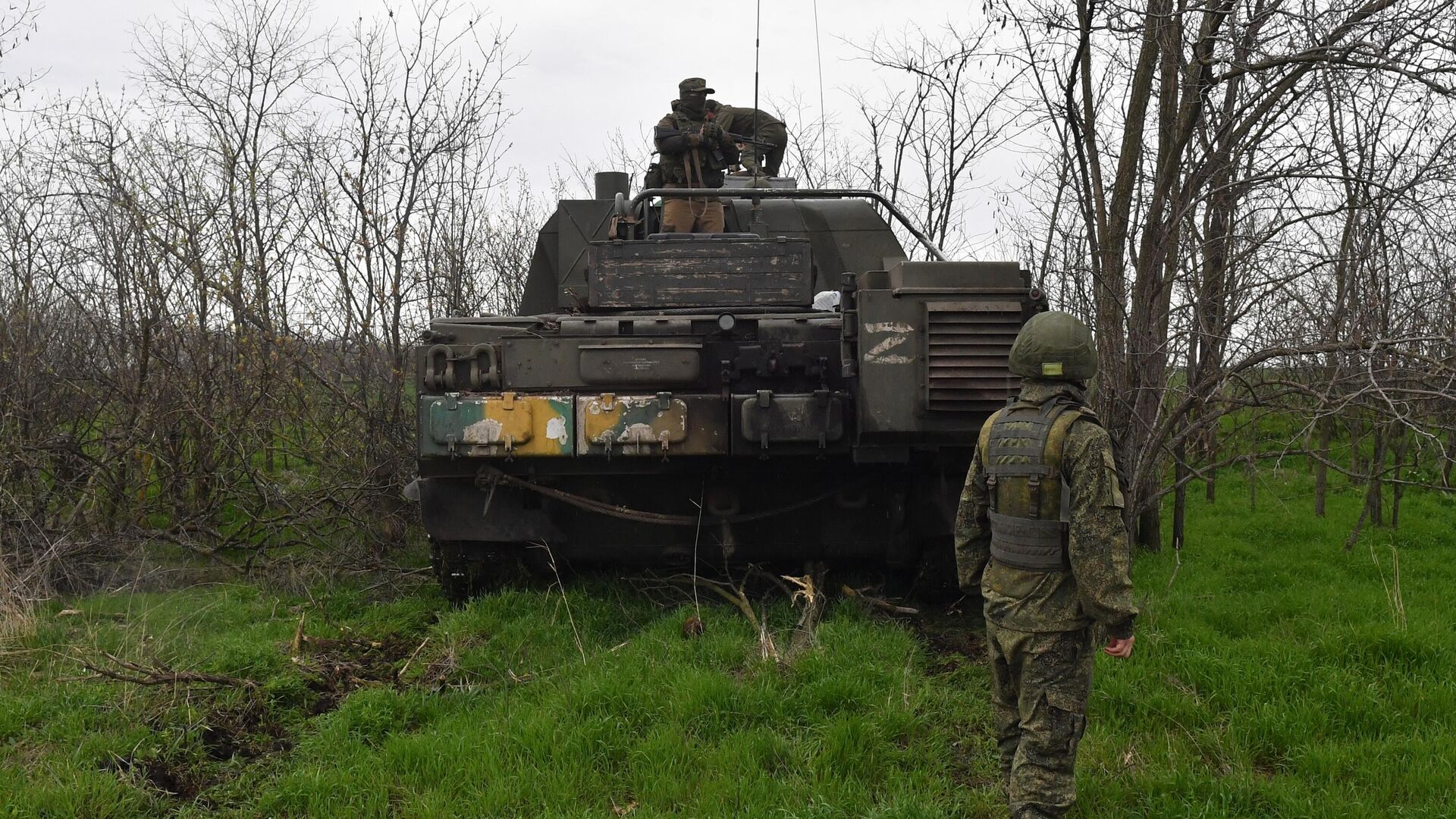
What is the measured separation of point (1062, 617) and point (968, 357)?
5.94 ft

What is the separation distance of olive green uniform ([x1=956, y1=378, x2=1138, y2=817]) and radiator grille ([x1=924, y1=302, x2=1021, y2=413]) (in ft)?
4.59

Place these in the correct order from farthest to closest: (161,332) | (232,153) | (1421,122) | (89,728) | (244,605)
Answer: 1. (232,153)
2. (161,332)
3. (244,605)
4. (1421,122)
5. (89,728)

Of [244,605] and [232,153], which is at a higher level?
[232,153]

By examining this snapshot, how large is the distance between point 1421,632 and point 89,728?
5.48 meters

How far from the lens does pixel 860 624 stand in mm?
5172

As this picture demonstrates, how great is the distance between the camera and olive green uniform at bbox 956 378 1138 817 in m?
3.13

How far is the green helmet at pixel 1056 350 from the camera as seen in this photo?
3.29 m

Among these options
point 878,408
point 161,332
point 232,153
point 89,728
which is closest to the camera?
point 89,728

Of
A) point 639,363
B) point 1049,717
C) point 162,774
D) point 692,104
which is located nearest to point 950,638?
point 639,363

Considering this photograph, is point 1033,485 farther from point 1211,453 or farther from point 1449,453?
point 1449,453

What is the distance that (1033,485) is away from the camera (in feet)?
10.6

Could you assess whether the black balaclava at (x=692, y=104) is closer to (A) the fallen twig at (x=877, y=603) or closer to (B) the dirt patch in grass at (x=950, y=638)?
(A) the fallen twig at (x=877, y=603)

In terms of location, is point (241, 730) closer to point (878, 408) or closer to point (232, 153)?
point (878, 408)

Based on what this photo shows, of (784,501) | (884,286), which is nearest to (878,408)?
(884,286)
